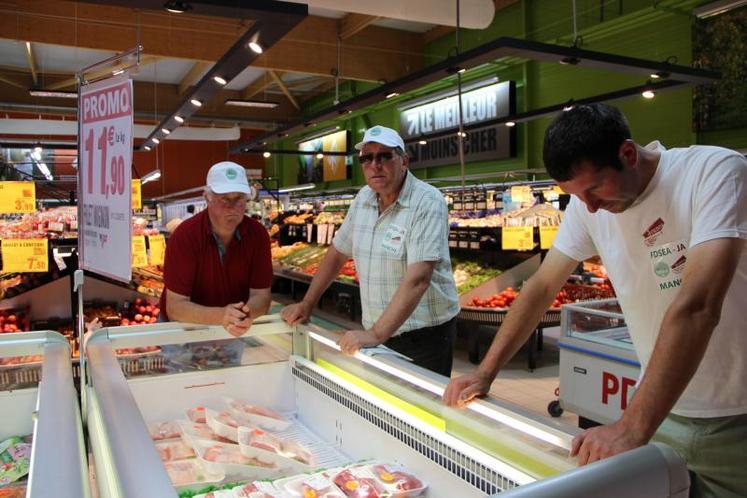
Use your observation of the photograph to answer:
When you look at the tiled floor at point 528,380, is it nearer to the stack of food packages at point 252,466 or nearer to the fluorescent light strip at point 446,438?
the stack of food packages at point 252,466

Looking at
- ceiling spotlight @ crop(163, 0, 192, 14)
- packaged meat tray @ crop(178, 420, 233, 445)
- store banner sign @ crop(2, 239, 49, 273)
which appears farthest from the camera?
store banner sign @ crop(2, 239, 49, 273)

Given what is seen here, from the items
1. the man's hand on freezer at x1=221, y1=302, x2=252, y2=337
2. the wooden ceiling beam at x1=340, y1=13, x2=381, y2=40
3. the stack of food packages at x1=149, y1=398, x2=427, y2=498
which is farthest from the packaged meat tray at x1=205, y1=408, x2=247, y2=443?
the wooden ceiling beam at x1=340, y1=13, x2=381, y2=40

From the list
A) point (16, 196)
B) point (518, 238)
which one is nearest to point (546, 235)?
point (518, 238)

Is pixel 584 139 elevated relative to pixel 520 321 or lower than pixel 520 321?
elevated

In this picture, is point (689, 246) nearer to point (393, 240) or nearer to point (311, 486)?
point (311, 486)

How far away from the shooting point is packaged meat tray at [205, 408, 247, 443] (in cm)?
Result: 227

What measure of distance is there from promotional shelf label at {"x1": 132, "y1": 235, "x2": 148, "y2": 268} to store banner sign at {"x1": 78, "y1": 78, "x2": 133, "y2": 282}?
3.75 metres

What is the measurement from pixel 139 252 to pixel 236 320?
4.29 metres

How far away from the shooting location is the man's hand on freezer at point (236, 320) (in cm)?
262

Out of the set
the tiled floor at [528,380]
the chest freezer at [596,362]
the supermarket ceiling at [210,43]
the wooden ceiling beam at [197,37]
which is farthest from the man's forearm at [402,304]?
the wooden ceiling beam at [197,37]

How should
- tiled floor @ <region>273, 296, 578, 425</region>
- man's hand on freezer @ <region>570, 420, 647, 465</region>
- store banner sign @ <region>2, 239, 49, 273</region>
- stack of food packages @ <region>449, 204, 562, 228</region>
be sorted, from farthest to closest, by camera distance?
stack of food packages @ <region>449, 204, 562, 228</region>, tiled floor @ <region>273, 296, 578, 425</region>, store banner sign @ <region>2, 239, 49, 273</region>, man's hand on freezer @ <region>570, 420, 647, 465</region>

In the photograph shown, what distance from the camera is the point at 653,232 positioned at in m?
1.71

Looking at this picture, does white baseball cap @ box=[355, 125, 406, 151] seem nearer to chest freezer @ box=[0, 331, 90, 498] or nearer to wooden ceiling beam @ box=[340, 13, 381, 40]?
chest freezer @ box=[0, 331, 90, 498]

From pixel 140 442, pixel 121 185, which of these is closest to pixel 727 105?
pixel 121 185
